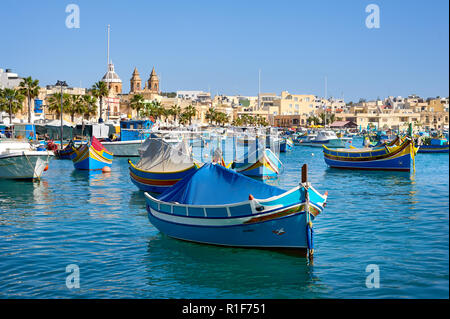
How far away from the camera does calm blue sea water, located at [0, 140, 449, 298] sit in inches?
552

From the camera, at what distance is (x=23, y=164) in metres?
37.6

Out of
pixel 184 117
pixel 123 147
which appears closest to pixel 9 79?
pixel 184 117

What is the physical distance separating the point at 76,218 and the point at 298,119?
174 metres

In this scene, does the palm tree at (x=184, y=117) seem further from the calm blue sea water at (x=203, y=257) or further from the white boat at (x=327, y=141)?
the calm blue sea water at (x=203, y=257)

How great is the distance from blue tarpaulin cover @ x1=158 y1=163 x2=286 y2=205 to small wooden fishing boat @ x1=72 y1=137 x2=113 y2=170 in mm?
28042

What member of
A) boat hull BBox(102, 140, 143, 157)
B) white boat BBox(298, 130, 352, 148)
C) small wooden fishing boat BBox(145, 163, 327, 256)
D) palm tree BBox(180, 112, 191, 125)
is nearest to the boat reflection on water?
small wooden fishing boat BBox(145, 163, 327, 256)

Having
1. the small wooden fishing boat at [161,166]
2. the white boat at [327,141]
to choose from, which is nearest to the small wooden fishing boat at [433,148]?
the white boat at [327,141]

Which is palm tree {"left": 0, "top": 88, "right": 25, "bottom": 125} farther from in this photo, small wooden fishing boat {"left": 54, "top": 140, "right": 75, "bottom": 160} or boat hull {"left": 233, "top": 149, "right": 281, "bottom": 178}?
boat hull {"left": 233, "top": 149, "right": 281, "bottom": 178}

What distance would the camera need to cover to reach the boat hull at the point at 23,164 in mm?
37281

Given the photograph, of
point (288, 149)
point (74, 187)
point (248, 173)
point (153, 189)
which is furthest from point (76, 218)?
point (288, 149)

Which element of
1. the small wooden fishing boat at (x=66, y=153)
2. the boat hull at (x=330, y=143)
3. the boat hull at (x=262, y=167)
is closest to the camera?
the boat hull at (x=262, y=167)

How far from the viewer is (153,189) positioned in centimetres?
3128

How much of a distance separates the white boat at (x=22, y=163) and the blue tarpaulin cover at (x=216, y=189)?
838 inches

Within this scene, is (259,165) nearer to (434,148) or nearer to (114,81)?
(434,148)
